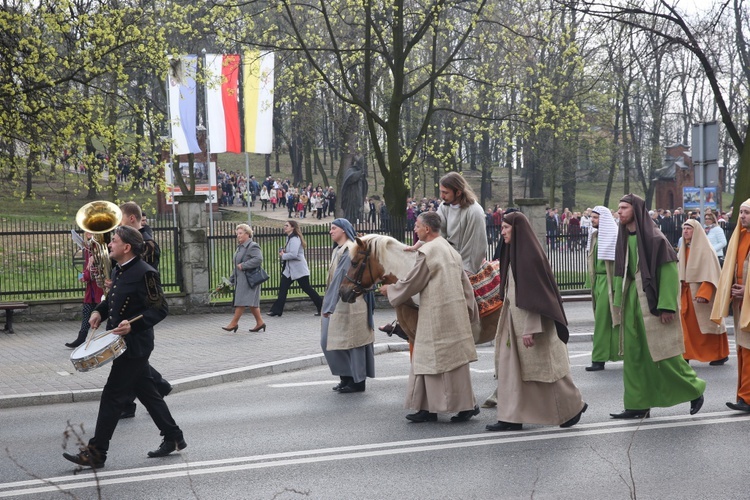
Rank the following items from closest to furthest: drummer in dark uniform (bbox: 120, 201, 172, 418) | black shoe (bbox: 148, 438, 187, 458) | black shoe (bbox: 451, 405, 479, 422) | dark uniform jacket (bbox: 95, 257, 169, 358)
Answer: dark uniform jacket (bbox: 95, 257, 169, 358)
black shoe (bbox: 148, 438, 187, 458)
black shoe (bbox: 451, 405, 479, 422)
drummer in dark uniform (bbox: 120, 201, 172, 418)

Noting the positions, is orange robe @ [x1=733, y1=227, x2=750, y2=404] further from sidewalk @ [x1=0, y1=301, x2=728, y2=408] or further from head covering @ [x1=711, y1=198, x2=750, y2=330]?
sidewalk @ [x1=0, y1=301, x2=728, y2=408]

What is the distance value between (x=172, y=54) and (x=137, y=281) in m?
13.4

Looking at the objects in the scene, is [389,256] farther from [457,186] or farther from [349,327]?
[349,327]

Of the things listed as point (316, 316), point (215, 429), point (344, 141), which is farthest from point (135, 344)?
point (344, 141)

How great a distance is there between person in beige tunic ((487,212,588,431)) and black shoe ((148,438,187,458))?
2497 mm

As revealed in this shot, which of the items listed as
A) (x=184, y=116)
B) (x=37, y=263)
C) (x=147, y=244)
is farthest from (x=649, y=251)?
(x=184, y=116)

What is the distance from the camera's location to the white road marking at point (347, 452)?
6.47m

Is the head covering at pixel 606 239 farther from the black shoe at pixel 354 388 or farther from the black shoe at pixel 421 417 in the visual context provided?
the black shoe at pixel 421 417

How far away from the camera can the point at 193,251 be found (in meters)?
18.5

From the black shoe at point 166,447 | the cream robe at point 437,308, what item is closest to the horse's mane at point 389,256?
the cream robe at point 437,308

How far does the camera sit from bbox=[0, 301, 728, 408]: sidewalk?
35.0 feet

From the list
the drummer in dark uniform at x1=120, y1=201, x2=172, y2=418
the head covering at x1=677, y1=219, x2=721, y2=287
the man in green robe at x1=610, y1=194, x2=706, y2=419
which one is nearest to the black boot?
the head covering at x1=677, y1=219, x2=721, y2=287

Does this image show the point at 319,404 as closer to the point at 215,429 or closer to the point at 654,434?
the point at 215,429

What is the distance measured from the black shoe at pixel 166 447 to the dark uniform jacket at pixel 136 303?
706 mm
